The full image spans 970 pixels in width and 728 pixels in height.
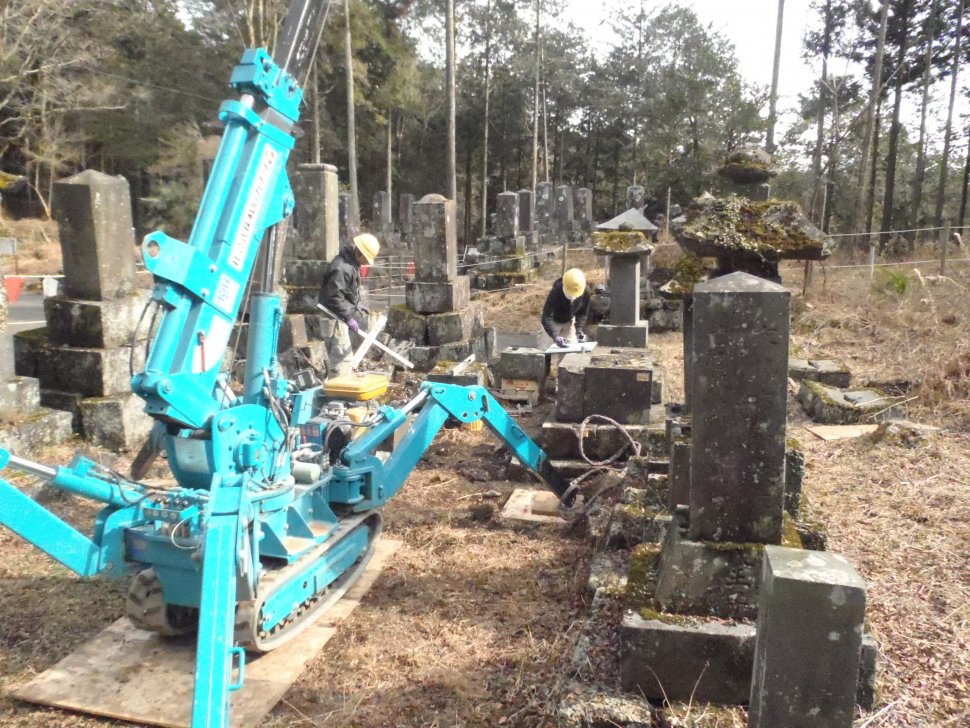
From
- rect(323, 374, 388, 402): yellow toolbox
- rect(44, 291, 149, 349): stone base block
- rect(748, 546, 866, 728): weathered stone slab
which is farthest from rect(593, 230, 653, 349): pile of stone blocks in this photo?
rect(748, 546, 866, 728): weathered stone slab

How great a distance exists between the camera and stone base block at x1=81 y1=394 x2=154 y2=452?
22.4 feet

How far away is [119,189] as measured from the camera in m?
7.02

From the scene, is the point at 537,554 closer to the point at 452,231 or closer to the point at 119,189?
the point at 119,189

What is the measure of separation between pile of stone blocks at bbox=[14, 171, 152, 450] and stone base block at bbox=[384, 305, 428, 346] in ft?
12.2

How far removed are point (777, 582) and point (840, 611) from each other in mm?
176

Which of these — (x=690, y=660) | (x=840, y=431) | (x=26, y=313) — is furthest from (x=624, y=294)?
(x=26, y=313)

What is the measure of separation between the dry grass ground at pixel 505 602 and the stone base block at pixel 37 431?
155mm

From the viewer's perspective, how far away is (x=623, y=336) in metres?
9.07

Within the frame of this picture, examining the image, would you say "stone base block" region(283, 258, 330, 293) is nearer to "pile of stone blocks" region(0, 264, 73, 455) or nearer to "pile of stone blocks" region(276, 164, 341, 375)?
"pile of stone blocks" region(276, 164, 341, 375)

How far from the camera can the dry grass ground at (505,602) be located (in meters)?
3.27

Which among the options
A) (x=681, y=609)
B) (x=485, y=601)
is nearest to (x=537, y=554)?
(x=485, y=601)

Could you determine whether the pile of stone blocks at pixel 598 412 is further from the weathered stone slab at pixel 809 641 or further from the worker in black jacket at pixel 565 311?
the weathered stone slab at pixel 809 641

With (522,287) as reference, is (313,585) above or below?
below

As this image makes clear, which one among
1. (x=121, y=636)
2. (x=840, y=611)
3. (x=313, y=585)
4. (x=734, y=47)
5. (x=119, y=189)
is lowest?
(x=121, y=636)
